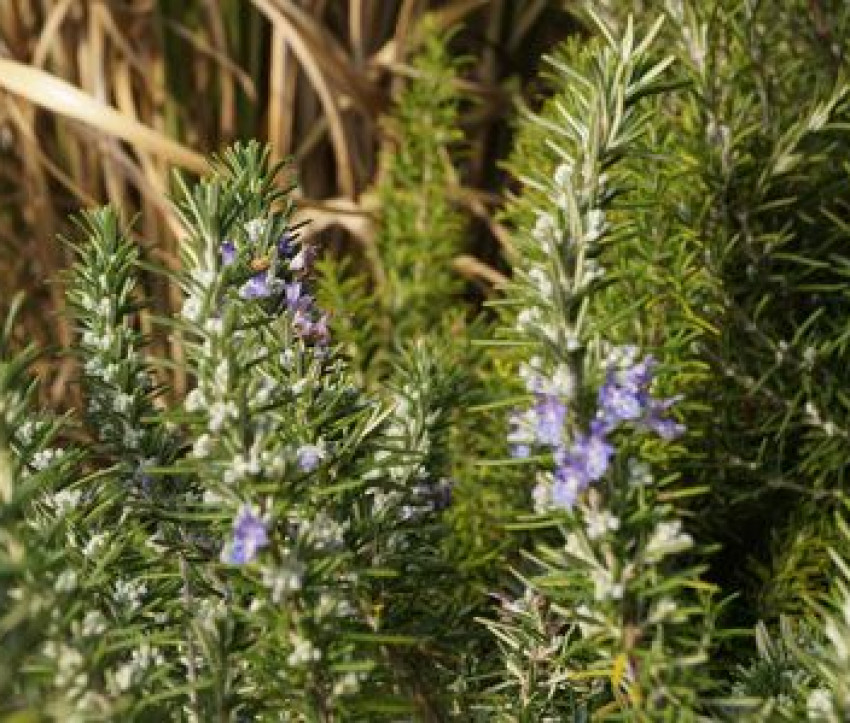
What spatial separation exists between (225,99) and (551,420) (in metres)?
1.32

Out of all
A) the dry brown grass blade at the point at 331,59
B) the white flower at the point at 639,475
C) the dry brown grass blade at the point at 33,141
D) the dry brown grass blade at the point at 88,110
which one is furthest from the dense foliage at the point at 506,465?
the dry brown grass blade at the point at 33,141

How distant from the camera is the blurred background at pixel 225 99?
5.79ft

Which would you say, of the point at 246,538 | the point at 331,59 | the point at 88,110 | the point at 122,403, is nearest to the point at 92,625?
the point at 246,538

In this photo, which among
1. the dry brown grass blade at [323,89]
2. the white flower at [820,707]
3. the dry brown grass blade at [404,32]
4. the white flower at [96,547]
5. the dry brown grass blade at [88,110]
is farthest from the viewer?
the dry brown grass blade at [404,32]

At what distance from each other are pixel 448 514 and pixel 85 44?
103cm

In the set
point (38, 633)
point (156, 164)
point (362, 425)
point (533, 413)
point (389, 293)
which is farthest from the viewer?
point (156, 164)

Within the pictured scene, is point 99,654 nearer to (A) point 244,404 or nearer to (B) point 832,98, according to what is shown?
(A) point 244,404

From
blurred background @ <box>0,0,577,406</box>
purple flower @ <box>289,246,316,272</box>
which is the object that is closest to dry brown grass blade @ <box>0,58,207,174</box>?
blurred background @ <box>0,0,577,406</box>

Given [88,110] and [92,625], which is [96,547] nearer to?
[92,625]

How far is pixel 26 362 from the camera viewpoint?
25.1 inches

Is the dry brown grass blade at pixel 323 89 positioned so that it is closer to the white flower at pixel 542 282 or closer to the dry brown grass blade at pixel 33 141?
the dry brown grass blade at pixel 33 141

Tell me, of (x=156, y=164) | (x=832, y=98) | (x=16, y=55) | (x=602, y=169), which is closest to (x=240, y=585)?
(x=602, y=169)

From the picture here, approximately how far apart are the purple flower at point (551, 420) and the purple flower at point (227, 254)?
166mm

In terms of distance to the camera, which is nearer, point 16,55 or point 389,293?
point 389,293
